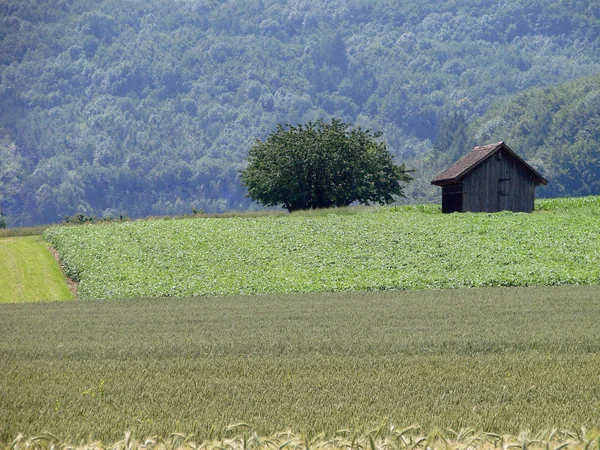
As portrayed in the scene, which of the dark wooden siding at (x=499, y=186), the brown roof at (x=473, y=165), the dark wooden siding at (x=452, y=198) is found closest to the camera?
the brown roof at (x=473, y=165)

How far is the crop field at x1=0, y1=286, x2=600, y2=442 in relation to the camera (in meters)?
10.4

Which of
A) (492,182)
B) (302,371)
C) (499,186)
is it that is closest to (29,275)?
(302,371)

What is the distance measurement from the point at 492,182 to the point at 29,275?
3421 centimetres

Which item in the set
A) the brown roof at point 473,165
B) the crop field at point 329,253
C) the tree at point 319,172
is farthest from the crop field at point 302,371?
the tree at point 319,172

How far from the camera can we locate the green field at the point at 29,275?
36.4 meters

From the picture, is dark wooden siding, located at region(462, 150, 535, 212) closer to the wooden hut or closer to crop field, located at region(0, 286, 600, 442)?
the wooden hut

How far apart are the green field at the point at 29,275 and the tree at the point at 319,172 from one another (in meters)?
26.5

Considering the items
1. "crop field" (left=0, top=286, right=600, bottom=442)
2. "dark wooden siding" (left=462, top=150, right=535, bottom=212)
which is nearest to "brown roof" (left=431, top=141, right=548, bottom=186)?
"dark wooden siding" (left=462, top=150, right=535, bottom=212)

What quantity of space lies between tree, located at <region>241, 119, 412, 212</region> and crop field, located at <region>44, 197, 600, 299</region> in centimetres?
1586

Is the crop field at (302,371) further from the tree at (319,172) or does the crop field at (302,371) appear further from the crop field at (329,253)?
the tree at (319,172)

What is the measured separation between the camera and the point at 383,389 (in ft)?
41.3

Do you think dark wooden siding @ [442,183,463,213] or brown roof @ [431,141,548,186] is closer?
brown roof @ [431,141,548,186]

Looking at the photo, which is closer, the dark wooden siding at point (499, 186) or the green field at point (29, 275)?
the green field at point (29, 275)

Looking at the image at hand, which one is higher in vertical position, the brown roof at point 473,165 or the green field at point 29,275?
the brown roof at point 473,165
